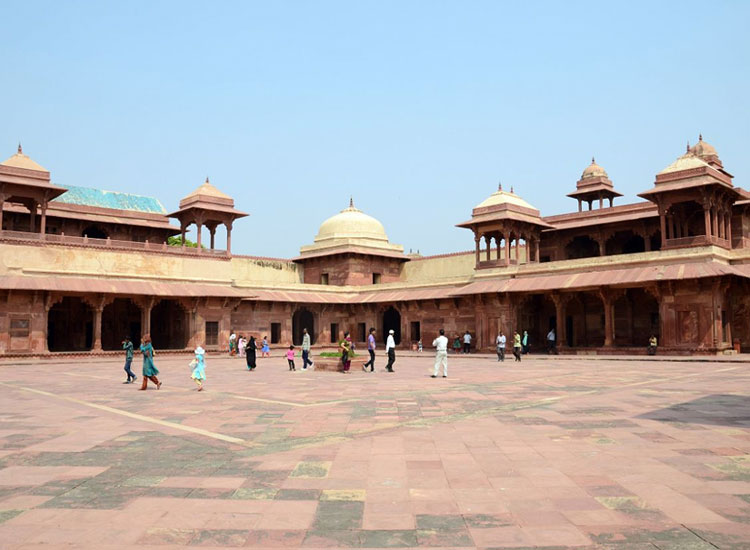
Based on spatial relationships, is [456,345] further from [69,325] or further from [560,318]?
[69,325]

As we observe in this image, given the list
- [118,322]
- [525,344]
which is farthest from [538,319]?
[118,322]

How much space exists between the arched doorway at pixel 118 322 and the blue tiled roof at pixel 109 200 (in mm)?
7843

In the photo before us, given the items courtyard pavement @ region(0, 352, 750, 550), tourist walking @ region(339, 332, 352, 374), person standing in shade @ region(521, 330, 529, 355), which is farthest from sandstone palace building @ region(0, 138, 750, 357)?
courtyard pavement @ region(0, 352, 750, 550)

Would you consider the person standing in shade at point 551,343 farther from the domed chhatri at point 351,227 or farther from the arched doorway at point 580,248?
the domed chhatri at point 351,227

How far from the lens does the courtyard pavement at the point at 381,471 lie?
15.3 feet

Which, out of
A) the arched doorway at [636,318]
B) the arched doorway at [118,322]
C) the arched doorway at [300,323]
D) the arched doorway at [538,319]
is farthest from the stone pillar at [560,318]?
the arched doorway at [118,322]

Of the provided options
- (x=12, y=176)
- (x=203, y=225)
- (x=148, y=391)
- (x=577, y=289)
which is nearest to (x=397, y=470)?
(x=148, y=391)

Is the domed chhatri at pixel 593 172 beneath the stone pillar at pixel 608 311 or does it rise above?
above

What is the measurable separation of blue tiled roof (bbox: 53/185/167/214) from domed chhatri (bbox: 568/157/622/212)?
2717 centimetres

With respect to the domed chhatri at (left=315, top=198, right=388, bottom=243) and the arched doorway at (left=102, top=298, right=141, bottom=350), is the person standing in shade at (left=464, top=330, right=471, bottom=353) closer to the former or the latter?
the domed chhatri at (left=315, top=198, right=388, bottom=243)

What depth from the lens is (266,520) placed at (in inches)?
195

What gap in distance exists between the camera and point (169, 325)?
36.0 meters

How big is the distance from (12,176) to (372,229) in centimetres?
2378

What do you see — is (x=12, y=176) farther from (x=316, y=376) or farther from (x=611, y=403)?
(x=611, y=403)
